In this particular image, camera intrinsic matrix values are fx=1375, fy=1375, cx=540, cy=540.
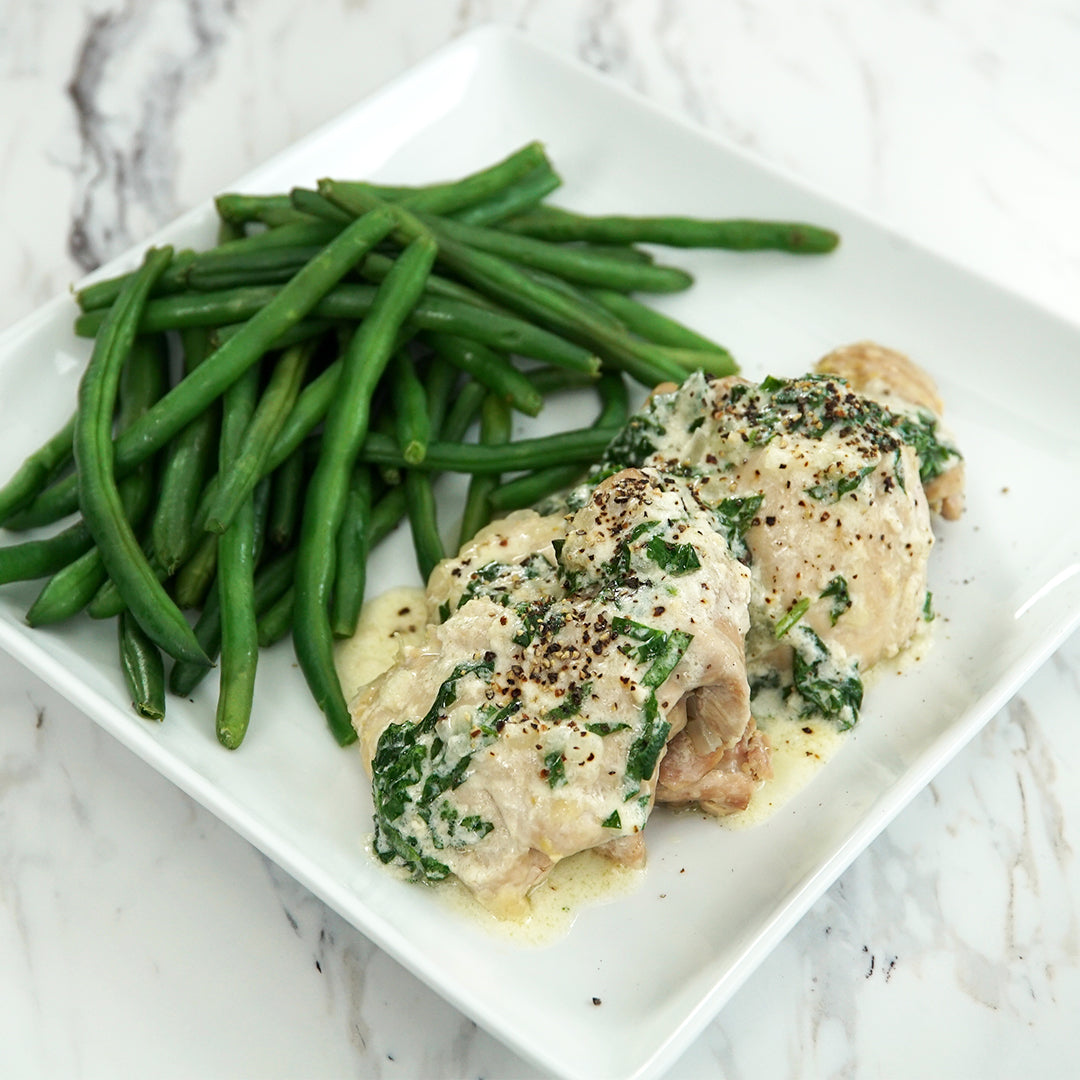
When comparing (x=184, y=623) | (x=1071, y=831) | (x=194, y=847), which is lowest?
(x=194, y=847)

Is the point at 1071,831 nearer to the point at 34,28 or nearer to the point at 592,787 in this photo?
the point at 592,787

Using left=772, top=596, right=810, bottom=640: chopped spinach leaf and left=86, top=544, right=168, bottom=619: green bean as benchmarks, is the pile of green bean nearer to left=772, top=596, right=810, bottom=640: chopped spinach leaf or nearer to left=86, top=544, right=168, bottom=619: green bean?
left=86, top=544, right=168, bottom=619: green bean

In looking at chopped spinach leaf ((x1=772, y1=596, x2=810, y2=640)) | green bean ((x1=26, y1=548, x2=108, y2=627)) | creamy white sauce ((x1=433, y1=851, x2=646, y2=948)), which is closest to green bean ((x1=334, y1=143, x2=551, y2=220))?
green bean ((x1=26, y1=548, x2=108, y2=627))

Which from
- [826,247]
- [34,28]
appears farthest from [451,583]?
[34,28]

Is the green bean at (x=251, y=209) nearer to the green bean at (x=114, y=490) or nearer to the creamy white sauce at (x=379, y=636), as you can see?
the green bean at (x=114, y=490)

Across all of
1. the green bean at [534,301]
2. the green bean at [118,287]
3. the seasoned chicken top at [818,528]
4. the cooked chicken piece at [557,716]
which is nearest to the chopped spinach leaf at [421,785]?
the cooked chicken piece at [557,716]

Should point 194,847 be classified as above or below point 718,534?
below

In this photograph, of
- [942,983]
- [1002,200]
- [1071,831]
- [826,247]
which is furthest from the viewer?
[1002,200]
